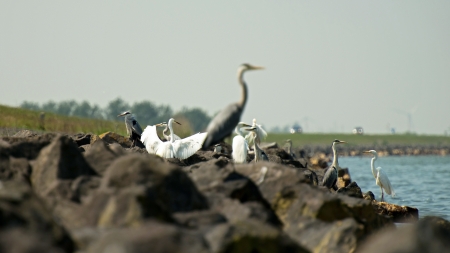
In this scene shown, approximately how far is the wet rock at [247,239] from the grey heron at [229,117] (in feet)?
15.6

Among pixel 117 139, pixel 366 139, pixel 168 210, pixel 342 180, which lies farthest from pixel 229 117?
pixel 366 139

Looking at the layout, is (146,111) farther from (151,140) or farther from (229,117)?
(229,117)

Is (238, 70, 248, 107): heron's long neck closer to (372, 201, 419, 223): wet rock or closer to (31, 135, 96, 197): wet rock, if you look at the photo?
(31, 135, 96, 197): wet rock

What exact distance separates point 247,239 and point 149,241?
112cm

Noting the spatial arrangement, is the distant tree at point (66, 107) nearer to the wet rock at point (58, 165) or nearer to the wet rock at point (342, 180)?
the wet rock at point (342, 180)

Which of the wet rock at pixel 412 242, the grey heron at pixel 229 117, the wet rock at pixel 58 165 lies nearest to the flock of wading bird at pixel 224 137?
the grey heron at pixel 229 117

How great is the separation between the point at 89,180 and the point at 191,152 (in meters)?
9.63

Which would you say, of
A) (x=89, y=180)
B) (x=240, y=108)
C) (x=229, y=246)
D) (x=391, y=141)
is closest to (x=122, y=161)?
(x=89, y=180)

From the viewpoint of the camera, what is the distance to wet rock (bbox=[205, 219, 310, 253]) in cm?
564

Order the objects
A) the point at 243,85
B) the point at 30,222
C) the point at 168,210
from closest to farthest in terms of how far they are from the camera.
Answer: the point at 30,222, the point at 168,210, the point at 243,85

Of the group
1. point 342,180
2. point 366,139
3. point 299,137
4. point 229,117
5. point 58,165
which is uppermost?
point 229,117

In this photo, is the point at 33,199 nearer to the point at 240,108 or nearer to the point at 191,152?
the point at 240,108

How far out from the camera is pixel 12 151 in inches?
334

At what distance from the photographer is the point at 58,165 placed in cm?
759
